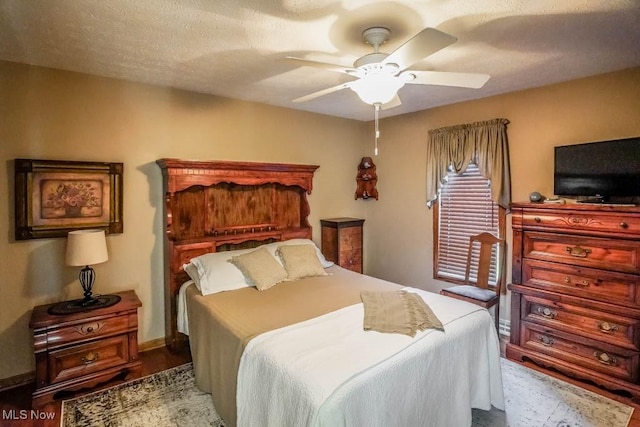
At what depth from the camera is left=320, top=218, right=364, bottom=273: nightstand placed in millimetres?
4160

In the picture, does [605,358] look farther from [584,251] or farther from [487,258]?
[487,258]

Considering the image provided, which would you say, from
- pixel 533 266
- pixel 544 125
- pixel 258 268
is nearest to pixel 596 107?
pixel 544 125

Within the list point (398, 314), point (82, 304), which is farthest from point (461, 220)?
point (82, 304)

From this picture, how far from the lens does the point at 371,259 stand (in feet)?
16.0

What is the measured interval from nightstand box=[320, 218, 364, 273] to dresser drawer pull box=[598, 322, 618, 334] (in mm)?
2480

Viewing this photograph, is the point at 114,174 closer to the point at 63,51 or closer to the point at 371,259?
the point at 63,51

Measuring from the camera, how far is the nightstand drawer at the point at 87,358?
2418 millimetres

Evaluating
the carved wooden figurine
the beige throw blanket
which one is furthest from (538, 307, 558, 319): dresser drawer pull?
the carved wooden figurine

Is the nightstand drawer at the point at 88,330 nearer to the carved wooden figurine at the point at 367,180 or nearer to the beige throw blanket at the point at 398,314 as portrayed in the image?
the beige throw blanket at the point at 398,314

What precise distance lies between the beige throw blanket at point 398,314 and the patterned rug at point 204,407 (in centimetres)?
82

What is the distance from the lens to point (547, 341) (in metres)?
2.84

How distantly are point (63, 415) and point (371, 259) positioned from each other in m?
3.70

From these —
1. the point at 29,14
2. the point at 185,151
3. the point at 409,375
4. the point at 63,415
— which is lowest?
the point at 63,415

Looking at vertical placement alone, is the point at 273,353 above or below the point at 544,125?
below
